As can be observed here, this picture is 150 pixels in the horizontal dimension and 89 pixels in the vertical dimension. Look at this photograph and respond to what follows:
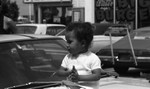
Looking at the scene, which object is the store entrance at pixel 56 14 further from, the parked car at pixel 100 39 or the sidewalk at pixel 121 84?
the sidewalk at pixel 121 84

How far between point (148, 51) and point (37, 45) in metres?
5.94

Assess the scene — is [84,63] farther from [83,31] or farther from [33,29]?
[33,29]

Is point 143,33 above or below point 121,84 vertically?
above

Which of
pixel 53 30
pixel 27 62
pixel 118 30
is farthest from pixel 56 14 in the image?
pixel 27 62

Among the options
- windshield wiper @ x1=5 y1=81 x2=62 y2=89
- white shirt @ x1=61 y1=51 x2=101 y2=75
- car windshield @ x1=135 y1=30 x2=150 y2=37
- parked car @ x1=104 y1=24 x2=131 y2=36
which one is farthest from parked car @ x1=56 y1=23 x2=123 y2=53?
white shirt @ x1=61 y1=51 x2=101 y2=75

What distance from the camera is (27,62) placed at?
13.1ft

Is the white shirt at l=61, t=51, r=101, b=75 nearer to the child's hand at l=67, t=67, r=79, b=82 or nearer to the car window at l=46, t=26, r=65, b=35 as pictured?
the child's hand at l=67, t=67, r=79, b=82

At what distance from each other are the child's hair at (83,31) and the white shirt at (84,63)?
0.11 meters

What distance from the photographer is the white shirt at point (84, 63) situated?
3.38 m

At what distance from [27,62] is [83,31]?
35.9 inches

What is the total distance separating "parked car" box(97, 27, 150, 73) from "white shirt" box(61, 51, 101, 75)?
6155mm

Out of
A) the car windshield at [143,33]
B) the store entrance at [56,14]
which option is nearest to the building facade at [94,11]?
the store entrance at [56,14]

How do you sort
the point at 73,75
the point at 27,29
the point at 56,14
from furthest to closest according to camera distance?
the point at 56,14 < the point at 27,29 < the point at 73,75

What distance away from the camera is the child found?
334 cm
